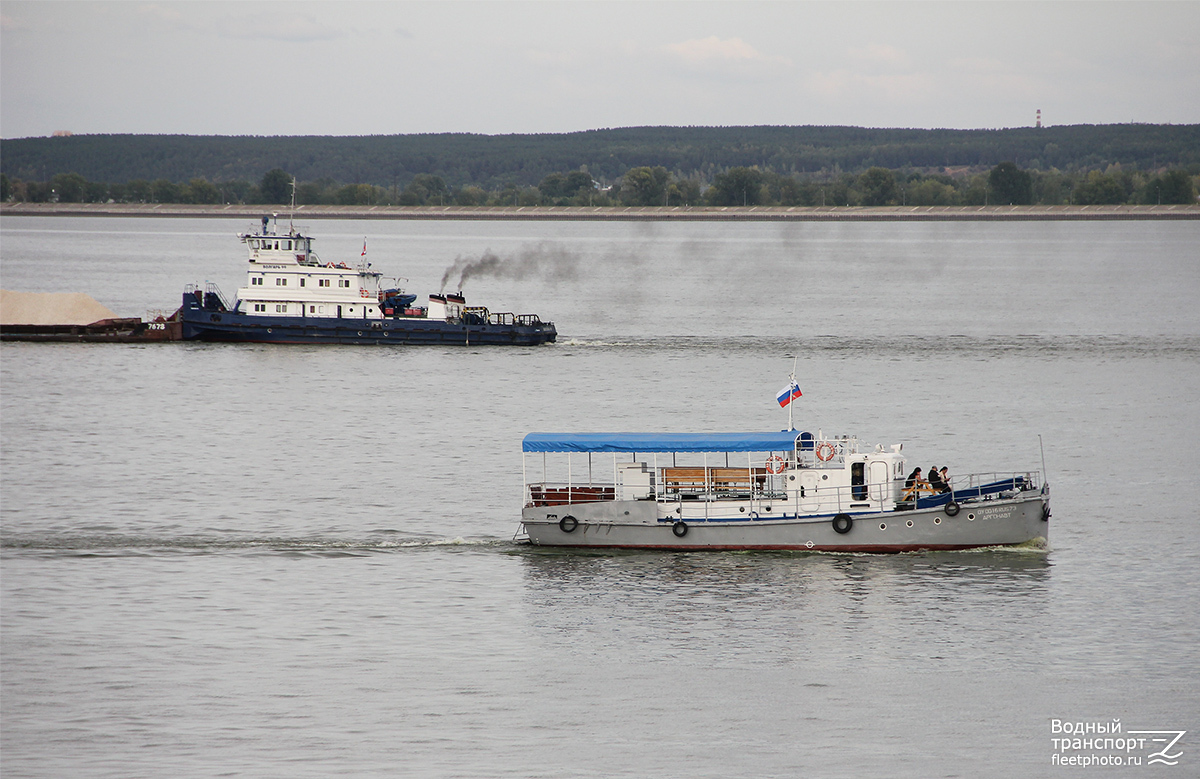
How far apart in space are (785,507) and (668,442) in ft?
15.5

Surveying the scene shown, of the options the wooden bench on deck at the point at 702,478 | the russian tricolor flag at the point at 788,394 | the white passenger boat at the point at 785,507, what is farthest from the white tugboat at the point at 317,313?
the russian tricolor flag at the point at 788,394

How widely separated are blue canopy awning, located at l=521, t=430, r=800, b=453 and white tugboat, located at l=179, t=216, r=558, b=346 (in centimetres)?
6080

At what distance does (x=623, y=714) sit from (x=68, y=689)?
14747mm

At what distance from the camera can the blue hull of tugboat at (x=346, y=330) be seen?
108m

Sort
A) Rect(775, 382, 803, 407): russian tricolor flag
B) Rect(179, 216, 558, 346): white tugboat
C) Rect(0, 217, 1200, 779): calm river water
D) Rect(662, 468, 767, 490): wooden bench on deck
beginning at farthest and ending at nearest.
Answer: Rect(179, 216, 558, 346): white tugboat < Rect(775, 382, 803, 407): russian tricolor flag < Rect(662, 468, 767, 490): wooden bench on deck < Rect(0, 217, 1200, 779): calm river water

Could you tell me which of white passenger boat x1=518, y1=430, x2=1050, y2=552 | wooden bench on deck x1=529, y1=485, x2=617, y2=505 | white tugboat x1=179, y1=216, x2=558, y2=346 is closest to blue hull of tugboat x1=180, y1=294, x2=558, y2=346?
white tugboat x1=179, y1=216, x2=558, y2=346

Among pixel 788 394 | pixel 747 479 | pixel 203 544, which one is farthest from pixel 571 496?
pixel 203 544

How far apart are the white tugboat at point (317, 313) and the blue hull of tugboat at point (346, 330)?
0.26 ft

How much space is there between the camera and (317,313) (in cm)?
10875

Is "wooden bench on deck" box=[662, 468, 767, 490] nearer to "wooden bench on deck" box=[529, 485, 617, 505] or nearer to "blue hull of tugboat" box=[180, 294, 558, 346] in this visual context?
"wooden bench on deck" box=[529, 485, 617, 505]

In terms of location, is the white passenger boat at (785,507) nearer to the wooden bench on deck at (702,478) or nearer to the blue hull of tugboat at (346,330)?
the wooden bench on deck at (702,478)

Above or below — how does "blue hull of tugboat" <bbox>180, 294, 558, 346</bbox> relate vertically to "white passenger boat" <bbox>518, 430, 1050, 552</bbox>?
above

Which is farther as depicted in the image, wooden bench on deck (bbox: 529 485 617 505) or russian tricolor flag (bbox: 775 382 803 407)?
wooden bench on deck (bbox: 529 485 617 505)

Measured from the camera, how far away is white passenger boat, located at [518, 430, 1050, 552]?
46469mm
